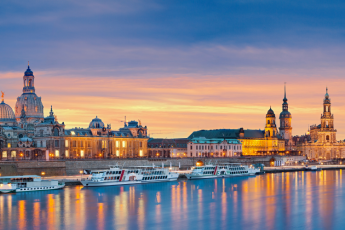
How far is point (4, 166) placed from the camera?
350ft

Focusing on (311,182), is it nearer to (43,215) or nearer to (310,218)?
(310,218)

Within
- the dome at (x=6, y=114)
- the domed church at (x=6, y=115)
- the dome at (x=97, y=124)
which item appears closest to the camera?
the dome at (x=97, y=124)

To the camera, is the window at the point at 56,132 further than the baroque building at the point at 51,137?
Yes

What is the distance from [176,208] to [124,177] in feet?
113

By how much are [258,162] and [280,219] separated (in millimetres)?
109412

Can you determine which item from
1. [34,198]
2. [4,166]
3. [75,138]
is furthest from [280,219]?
[75,138]

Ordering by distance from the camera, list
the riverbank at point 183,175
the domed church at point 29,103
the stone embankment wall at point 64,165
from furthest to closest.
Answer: the domed church at point 29,103 → the stone embankment wall at point 64,165 → the riverbank at point 183,175

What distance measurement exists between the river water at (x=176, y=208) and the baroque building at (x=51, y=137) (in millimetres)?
39443

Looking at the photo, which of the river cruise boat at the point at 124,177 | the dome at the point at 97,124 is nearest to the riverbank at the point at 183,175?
the river cruise boat at the point at 124,177

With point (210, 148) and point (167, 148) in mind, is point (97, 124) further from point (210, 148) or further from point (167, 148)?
point (210, 148)

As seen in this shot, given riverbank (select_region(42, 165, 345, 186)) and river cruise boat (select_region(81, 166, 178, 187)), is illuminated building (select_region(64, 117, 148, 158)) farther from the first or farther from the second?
river cruise boat (select_region(81, 166, 178, 187))

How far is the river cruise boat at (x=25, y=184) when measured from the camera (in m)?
88.9

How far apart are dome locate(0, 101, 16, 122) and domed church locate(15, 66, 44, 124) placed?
10.7ft

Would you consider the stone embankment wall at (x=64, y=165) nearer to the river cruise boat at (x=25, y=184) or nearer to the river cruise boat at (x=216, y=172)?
the river cruise boat at (x=25, y=184)
